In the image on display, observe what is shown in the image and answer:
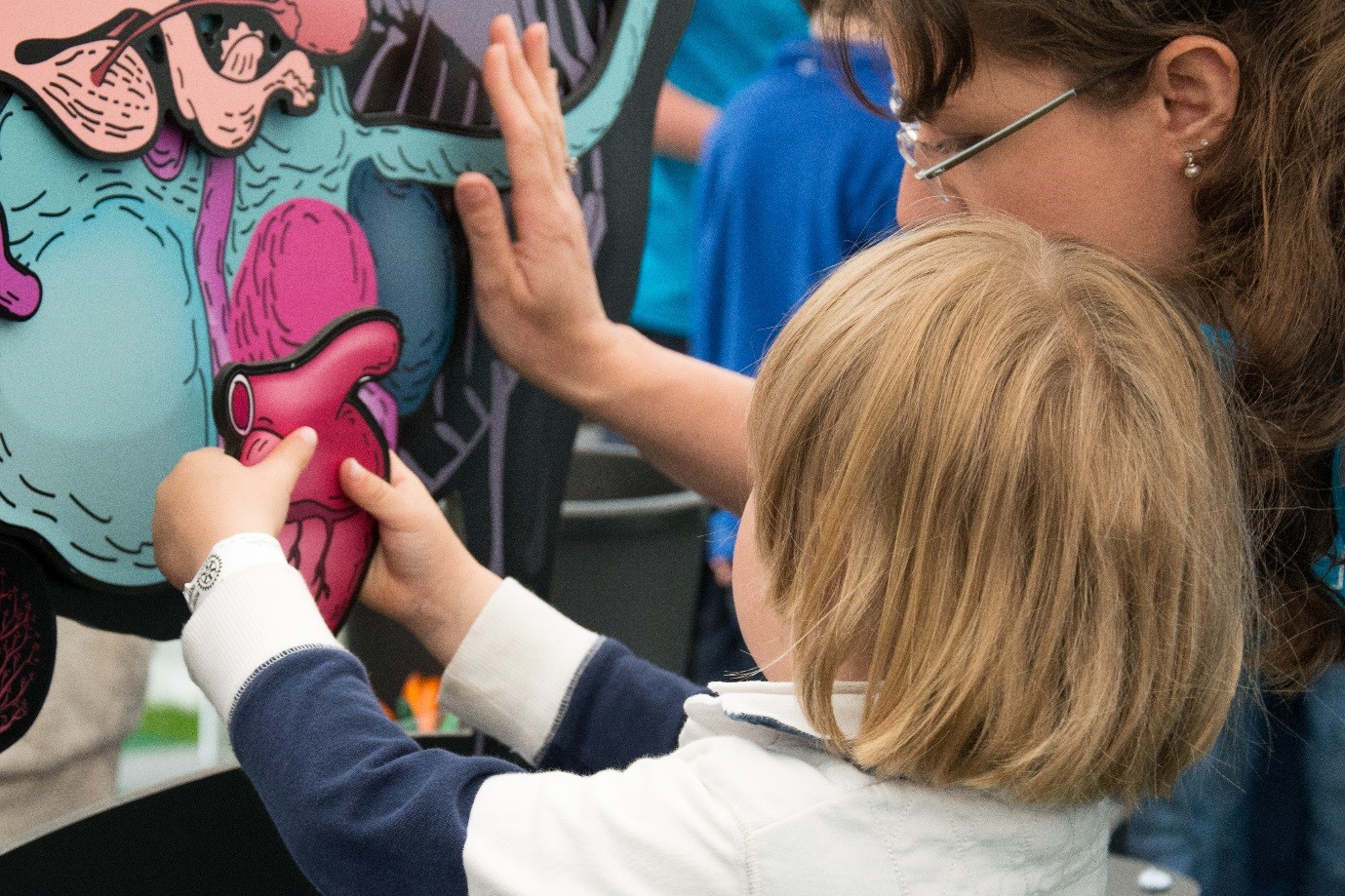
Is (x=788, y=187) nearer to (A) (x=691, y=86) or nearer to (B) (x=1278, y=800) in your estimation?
(A) (x=691, y=86)

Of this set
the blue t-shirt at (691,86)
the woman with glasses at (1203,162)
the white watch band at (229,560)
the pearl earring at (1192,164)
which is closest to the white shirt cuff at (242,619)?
the white watch band at (229,560)

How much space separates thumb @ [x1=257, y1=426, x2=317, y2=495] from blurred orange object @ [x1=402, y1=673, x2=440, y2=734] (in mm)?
713

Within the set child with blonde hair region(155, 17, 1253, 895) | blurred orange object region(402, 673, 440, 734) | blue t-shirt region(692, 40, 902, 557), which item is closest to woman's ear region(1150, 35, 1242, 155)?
child with blonde hair region(155, 17, 1253, 895)

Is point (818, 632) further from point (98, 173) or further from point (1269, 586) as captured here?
point (98, 173)

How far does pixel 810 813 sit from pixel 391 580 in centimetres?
37

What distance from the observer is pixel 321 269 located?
963mm

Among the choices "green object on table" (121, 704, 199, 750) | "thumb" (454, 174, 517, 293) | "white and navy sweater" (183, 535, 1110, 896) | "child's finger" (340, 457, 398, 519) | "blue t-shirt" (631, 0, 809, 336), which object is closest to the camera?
"white and navy sweater" (183, 535, 1110, 896)

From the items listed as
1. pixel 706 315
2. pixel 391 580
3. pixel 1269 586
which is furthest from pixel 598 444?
pixel 1269 586

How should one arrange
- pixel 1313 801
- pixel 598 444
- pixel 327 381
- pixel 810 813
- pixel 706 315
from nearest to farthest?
pixel 810 813 < pixel 327 381 < pixel 1313 801 < pixel 706 315 < pixel 598 444

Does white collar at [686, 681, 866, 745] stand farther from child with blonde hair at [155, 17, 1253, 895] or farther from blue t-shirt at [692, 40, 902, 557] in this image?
blue t-shirt at [692, 40, 902, 557]

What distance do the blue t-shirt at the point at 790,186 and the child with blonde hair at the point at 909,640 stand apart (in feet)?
2.54

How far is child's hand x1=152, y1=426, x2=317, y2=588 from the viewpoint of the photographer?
814mm

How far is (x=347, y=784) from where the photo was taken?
2.46 feet

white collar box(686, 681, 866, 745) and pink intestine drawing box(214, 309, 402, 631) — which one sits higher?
pink intestine drawing box(214, 309, 402, 631)
